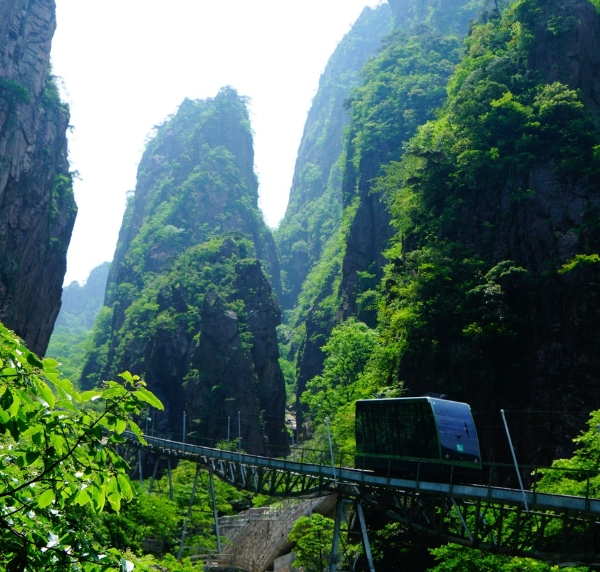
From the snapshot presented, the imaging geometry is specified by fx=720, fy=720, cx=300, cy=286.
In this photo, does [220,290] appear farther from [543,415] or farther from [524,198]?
[543,415]

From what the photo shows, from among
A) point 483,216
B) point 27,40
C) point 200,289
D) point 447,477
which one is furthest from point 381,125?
point 447,477

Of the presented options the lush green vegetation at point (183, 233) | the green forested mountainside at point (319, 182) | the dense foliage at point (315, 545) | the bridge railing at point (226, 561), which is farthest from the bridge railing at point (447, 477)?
the green forested mountainside at point (319, 182)

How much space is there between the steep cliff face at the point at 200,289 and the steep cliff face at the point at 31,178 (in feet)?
55.9

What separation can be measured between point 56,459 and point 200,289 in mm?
93437

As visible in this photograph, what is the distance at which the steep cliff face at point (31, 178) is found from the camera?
63250mm

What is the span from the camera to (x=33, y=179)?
69.1m

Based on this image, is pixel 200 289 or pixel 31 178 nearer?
pixel 31 178

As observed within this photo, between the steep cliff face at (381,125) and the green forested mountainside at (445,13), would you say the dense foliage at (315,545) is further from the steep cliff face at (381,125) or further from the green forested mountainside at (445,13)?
the green forested mountainside at (445,13)

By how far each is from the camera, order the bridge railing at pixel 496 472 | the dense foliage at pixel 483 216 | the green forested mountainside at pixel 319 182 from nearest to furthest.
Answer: the bridge railing at pixel 496 472 → the dense foliage at pixel 483 216 → the green forested mountainside at pixel 319 182

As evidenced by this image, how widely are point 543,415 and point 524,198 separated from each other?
612 inches

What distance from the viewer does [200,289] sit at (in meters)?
97.1

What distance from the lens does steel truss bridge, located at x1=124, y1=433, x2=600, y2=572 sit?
1917 cm

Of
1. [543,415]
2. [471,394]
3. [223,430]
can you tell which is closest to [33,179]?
[223,430]

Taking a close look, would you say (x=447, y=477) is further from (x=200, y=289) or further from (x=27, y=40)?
(x=200, y=289)
